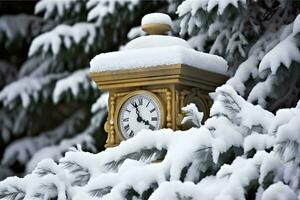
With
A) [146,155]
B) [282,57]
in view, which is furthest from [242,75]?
[146,155]

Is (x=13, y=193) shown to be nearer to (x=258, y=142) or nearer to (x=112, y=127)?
(x=112, y=127)

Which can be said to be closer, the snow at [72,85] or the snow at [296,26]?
the snow at [296,26]

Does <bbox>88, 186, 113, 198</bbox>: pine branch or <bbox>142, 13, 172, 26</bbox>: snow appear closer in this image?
<bbox>88, 186, 113, 198</bbox>: pine branch

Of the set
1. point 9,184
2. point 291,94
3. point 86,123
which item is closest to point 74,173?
point 9,184

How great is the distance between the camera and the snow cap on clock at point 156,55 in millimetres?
2871

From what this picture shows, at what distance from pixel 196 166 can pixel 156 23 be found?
0.86 m

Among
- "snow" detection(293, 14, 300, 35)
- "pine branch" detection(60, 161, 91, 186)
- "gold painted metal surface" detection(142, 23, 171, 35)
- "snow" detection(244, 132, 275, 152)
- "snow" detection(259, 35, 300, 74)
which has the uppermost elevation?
"gold painted metal surface" detection(142, 23, 171, 35)

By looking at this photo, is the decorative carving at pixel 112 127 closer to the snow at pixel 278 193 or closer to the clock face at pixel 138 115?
the clock face at pixel 138 115

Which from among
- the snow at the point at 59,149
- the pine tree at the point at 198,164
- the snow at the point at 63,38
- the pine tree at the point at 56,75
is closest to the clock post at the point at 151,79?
the pine tree at the point at 198,164

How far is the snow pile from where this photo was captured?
7.19 feet

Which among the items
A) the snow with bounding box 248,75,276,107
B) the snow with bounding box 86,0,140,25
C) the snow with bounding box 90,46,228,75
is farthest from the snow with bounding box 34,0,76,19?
the snow with bounding box 90,46,228,75

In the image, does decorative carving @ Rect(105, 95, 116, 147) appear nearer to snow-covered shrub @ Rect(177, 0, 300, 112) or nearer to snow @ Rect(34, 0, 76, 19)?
snow-covered shrub @ Rect(177, 0, 300, 112)

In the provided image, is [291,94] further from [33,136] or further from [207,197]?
[33,136]

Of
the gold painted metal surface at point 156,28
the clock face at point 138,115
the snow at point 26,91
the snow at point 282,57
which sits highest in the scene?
the gold painted metal surface at point 156,28
